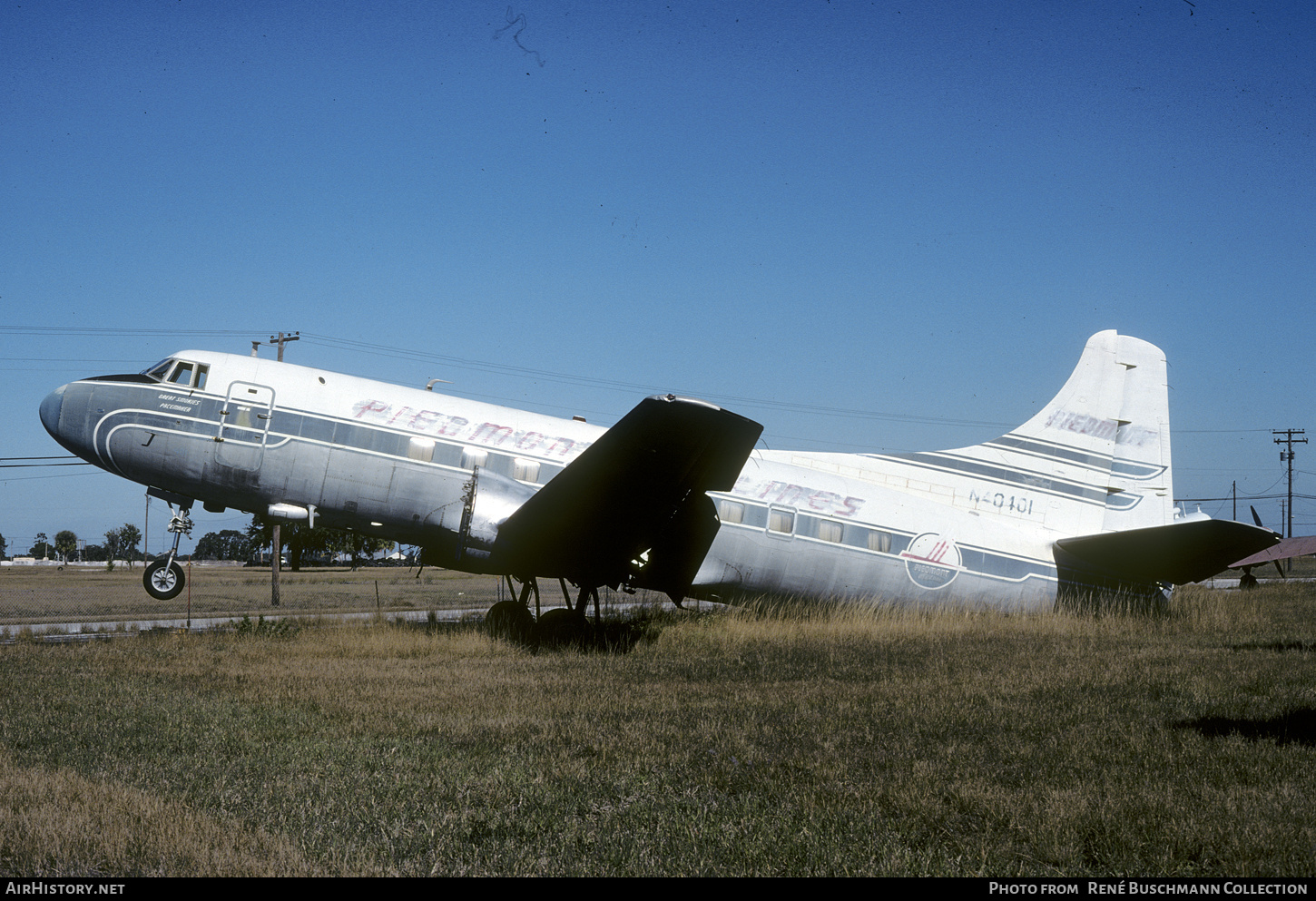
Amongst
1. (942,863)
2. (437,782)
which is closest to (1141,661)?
(942,863)

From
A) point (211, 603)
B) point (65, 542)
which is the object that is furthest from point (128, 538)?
point (211, 603)

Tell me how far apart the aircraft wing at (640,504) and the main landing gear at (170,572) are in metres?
5.96

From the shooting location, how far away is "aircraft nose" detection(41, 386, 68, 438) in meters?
15.6

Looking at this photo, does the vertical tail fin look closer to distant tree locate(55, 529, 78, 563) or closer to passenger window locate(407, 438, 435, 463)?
passenger window locate(407, 438, 435, 463)

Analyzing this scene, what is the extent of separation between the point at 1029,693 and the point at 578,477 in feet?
21.8

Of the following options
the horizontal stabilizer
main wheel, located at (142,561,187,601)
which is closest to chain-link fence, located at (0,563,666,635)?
main wheel, located at (142,561,187,601)

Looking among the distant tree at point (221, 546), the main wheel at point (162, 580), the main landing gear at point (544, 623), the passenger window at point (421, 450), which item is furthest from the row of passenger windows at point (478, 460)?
the distant tree at point (221, 546)

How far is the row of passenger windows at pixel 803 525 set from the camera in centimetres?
1661

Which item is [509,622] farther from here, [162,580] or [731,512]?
[162,580]

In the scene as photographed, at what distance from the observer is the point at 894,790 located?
6246 mm

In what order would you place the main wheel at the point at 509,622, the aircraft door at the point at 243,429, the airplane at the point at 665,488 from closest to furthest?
the airplane at the point at 665,488
the aircraft door at the point at 243,429
the main wheel at the point at 509,622

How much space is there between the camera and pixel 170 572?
54.2 ft

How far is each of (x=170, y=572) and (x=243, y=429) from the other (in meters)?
3.50

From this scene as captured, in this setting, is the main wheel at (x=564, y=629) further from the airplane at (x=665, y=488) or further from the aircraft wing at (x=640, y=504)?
the aircraft wing at (x=640, y=504)
